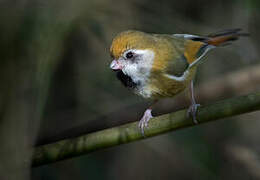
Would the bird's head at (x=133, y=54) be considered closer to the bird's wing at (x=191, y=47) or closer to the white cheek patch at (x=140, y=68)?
the white cheek patch at (x=140, y=68)

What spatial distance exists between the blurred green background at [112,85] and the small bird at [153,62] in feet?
2.68

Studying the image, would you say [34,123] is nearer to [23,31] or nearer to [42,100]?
[42,100]

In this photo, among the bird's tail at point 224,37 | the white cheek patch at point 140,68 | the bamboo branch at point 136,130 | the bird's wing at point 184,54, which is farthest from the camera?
the bird's tail at point 224,37

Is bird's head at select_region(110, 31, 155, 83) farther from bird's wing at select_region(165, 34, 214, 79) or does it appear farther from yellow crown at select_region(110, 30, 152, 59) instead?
bird's wing at select_region(165, 34, 214, 79)

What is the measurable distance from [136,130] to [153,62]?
0.98 metres

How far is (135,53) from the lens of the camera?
3598 millimetres

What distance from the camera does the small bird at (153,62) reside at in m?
3.54

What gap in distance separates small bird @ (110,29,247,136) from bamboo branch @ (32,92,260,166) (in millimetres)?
435

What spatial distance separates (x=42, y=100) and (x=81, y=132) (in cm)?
88

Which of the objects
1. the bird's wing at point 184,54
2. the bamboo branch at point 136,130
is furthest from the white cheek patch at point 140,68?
the bamboo branch at point 136,130

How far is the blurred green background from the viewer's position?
446cm

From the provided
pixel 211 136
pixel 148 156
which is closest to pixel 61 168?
pixel 148 156

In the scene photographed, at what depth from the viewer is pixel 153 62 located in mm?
3797

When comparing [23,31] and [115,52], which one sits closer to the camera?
[115,52]
